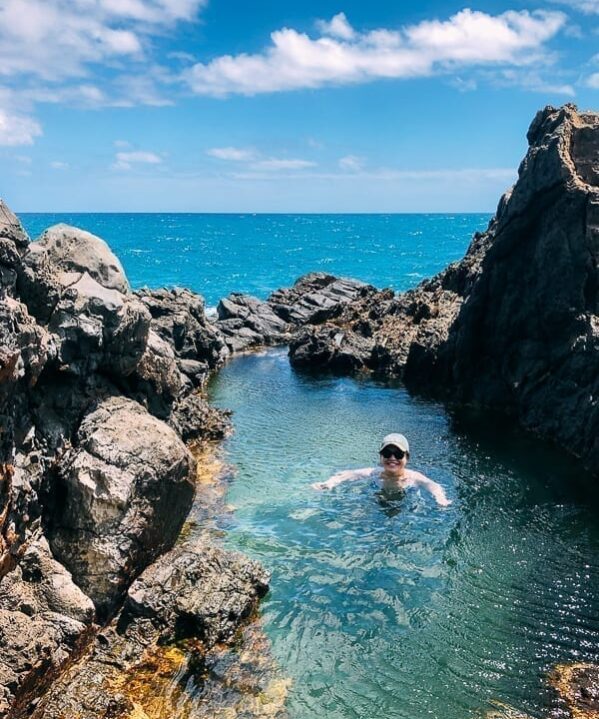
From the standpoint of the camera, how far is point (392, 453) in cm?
2338

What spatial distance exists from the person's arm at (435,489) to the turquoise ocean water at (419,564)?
293 millimetres

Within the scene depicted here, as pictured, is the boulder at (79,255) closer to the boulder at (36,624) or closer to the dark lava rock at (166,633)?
the boulder at (36,624)

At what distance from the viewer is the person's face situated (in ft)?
76.4

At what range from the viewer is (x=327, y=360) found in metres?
47.3

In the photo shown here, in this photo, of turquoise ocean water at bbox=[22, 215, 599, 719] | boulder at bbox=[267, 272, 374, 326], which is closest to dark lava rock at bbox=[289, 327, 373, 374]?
boulder at bbox=[267, 272, 374, 326]

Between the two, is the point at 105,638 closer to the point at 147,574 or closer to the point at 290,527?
the point at 147,574

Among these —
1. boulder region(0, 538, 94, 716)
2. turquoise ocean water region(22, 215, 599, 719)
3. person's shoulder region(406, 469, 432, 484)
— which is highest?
boulder region(0, 538, 94, 716)

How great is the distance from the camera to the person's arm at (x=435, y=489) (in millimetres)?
22281

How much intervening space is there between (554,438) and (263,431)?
13148 mm

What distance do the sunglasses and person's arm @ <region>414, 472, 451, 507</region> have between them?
962 mm

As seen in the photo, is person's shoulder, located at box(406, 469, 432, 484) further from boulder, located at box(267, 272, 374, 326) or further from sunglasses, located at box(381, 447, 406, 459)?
boulder, located at box(267, 272, 374, 326)

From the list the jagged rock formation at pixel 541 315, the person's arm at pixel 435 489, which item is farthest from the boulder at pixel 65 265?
the jagged rock formation at pixel 541 315

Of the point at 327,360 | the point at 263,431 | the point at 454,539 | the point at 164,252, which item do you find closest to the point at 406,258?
the point at 164,252

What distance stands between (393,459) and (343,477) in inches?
78.5
